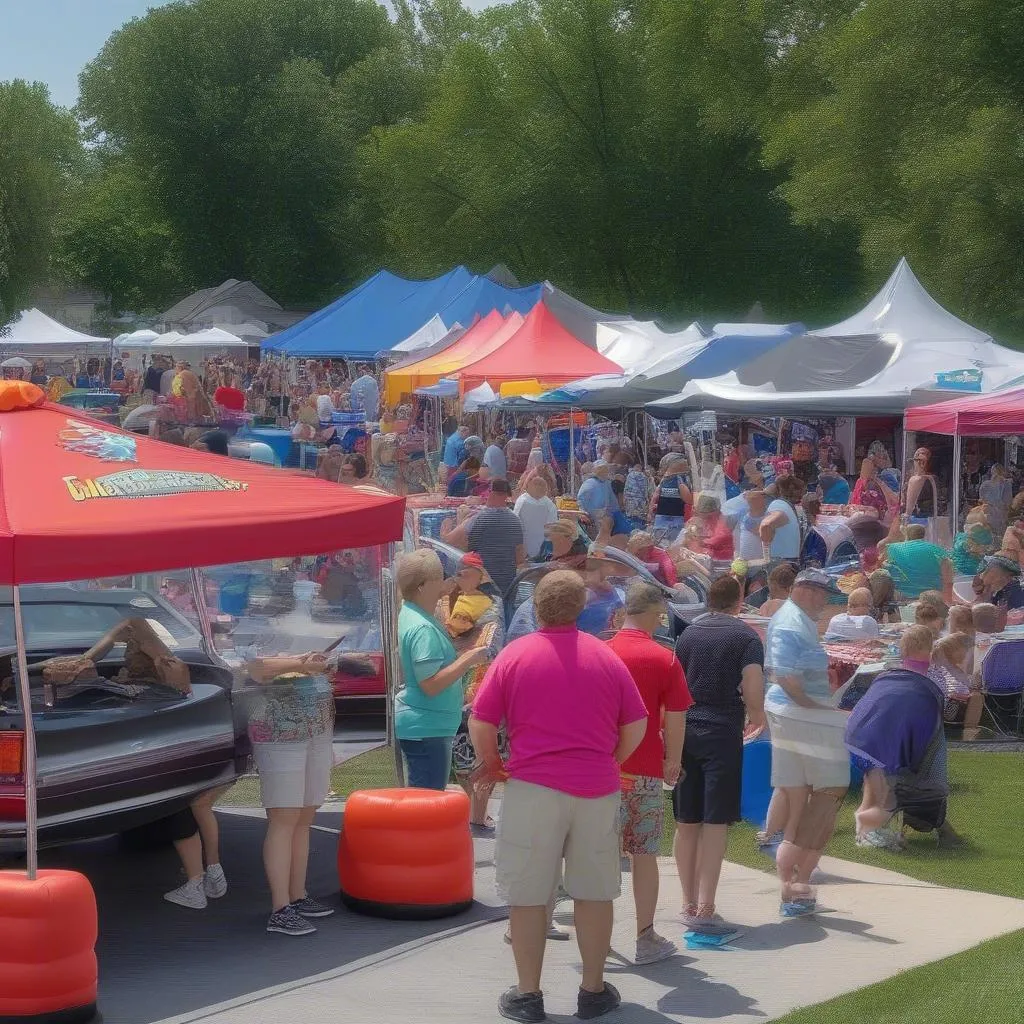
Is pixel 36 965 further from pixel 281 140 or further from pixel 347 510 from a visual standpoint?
pixel 281 140

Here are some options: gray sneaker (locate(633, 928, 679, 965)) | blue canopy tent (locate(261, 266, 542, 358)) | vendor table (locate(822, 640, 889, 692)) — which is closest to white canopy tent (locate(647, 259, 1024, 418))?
vendor table (locate(822, 640, 889, 692))

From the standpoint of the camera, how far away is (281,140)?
62906 millimetres

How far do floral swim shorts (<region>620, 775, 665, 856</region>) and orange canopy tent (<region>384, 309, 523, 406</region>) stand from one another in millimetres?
18376

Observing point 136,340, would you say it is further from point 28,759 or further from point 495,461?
point 28,759

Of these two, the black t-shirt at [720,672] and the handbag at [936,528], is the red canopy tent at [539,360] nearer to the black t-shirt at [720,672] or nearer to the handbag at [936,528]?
the handbag at [936,528]

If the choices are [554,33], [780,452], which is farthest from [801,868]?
[554,33]

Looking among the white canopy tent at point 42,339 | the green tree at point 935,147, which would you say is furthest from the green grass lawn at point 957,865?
the white canopy tent at point 42,339

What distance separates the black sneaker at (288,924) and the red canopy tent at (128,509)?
4.01 feet

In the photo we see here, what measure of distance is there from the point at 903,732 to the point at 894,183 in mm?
26403

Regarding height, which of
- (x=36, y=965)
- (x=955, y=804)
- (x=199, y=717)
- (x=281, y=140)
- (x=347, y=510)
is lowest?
(x=955, y=804)

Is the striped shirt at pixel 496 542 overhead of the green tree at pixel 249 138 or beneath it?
beneath

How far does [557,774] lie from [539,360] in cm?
1763

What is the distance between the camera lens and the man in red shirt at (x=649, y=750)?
5.98m

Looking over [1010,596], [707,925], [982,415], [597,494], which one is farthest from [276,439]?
[707,925]
